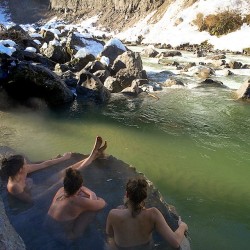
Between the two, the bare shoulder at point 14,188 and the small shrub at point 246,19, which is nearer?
the bare shoulder at point 14,188

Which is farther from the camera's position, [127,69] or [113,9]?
[113,9]

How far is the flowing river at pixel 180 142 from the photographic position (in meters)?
8.74

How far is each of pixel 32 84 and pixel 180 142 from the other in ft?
28.0

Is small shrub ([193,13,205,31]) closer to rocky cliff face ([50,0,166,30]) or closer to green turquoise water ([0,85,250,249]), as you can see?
rocky cliff face ([50,0,166,30])

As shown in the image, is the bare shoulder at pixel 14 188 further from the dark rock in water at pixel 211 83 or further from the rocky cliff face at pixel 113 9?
the rocky cliff face at pixel 113 9

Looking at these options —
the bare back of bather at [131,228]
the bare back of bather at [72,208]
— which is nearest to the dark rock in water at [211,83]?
the bare back of bather at [72,208]

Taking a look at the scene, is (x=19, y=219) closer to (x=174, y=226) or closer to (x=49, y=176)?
(x=49, y=176)

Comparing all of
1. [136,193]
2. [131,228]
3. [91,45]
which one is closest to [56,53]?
[91,45]

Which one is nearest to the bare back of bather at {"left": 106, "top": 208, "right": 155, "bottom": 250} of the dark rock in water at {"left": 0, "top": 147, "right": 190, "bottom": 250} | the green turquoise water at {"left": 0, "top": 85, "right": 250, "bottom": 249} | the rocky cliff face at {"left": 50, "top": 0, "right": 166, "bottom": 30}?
the dark rock in water at {"left": 0, "top": 147, "right": 190, "bottom": 250}

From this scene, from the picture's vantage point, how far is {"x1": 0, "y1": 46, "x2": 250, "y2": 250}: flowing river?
8742 mm

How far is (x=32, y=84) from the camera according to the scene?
18375 mm

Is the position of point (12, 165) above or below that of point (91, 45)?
above

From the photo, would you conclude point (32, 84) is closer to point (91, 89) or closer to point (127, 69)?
point (91, 89)

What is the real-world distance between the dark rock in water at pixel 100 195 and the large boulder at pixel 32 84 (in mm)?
8468
